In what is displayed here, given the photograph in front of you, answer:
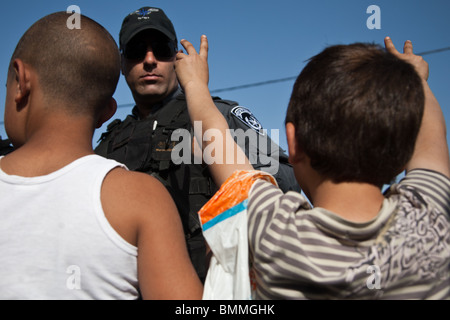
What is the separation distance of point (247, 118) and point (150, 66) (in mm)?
831

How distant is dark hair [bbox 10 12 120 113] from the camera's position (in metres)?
1.47

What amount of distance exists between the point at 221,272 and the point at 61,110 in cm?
78

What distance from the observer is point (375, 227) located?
1145mm

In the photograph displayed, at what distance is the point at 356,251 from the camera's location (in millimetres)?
1146

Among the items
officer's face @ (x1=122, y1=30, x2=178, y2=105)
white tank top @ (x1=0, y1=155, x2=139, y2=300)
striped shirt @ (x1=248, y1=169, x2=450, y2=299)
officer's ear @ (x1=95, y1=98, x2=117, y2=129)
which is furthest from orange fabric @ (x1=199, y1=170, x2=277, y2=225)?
officer's face @ (x1=122, y1=30, x2=178, y2=105)

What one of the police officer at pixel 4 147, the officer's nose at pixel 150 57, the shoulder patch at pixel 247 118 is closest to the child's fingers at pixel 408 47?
the shoulder patch at pixel 247 118

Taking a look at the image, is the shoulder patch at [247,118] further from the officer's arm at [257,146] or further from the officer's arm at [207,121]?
the officer's arm at [207,121]

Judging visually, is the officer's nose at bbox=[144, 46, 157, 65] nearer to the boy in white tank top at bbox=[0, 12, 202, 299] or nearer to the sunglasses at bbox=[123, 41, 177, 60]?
the sunglasses at bbox=[123, 41, 177, 60]

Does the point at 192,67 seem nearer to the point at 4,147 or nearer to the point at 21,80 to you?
the point at 21,80

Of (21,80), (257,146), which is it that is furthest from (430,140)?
(257,146)

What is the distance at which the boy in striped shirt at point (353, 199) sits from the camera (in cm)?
114

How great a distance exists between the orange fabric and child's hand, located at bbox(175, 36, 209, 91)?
0.45 meters

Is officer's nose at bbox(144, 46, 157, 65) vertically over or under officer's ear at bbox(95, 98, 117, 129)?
over

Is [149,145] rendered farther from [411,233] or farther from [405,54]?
[411,233]
